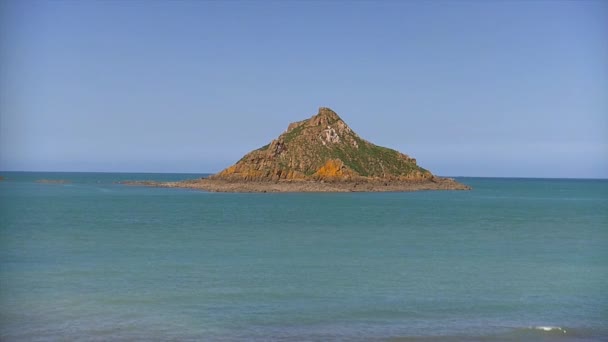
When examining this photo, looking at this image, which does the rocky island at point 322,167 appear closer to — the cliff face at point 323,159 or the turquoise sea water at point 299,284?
the cliff face at point 323,159

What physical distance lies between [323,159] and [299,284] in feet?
366

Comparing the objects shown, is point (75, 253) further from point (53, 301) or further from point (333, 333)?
point (333, 333)

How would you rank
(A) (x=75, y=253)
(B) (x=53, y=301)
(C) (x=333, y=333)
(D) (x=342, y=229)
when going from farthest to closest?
(D) (x=342, y=229) < (A) (x=75, y=253) < (B) (x=53, y=301) < (C) (x=333, y=333)

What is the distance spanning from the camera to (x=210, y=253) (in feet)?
106

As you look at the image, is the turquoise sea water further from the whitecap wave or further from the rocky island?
the rocky island

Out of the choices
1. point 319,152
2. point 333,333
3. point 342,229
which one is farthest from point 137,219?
point 319,152

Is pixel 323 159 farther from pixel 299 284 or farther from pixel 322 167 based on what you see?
pixel 299 284

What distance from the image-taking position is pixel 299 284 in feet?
Result: 78.0

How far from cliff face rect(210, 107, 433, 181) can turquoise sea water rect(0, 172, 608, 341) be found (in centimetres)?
8449

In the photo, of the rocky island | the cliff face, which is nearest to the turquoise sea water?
the rocky island

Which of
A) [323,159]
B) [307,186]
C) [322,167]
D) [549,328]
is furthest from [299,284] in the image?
[323,159]

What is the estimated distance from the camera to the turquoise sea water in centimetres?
1739

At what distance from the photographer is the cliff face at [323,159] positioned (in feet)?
429

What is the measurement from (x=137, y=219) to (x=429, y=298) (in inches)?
1551
